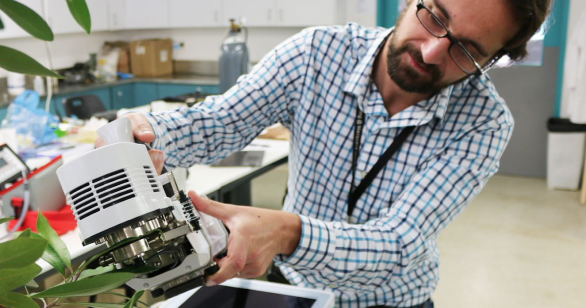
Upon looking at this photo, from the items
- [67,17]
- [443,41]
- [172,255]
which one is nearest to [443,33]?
[443,41]

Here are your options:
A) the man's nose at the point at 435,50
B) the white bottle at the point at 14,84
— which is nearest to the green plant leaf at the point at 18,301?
the man's nose at the point at 435,50

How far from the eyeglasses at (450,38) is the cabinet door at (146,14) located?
489 cm

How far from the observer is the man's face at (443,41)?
3.66ft

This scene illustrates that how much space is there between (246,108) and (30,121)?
73.3 inches

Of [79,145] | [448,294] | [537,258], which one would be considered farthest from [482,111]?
[537,258]

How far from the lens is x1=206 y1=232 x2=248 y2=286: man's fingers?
79 cm

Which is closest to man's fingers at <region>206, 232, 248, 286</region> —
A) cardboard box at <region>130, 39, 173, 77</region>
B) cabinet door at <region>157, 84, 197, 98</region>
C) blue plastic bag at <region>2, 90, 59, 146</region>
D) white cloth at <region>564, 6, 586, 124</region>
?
blue plastic bag at <region>2, 90, 59, 146</region>

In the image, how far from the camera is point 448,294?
2.97 meters

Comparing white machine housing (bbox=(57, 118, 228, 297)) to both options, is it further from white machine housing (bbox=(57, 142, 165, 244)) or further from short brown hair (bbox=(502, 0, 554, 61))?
short brown hair (bbox=(502, 0, 554, 61))

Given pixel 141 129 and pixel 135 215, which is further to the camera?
pixel 141 129

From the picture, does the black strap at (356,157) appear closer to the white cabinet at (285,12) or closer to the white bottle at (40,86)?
the white cabinet at (285,12)

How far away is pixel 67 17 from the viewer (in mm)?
5156

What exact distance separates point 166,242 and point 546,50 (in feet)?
14.7

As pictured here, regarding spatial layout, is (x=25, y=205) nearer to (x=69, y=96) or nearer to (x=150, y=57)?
(x=69, y=96)
